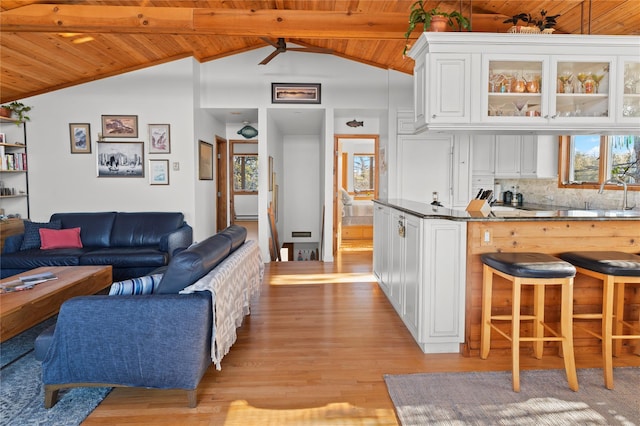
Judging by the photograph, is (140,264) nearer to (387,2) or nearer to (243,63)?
(243,63)

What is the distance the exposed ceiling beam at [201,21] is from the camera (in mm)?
3916

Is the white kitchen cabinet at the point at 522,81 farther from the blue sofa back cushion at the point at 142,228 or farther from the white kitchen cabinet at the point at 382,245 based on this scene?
the blue sofa back cushion at the point at 142,228

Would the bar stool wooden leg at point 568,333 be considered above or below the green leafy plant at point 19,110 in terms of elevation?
below

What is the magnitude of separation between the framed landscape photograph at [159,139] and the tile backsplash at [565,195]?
5.13 meters

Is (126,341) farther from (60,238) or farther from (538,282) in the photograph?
(60,238)

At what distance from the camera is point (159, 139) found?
6137 mm

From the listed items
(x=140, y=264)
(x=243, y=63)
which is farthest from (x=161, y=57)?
(x=140, y=264)

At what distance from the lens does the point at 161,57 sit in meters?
5.98

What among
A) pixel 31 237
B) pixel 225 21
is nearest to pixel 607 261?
pixel 225 21

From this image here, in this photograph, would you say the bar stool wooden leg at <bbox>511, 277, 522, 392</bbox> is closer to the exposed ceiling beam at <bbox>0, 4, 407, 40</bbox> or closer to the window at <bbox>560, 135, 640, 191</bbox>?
the window at <bbox>560, 135, 640, 191</bbox>

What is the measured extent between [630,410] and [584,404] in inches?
8.7

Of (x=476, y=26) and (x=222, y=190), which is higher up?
(x=476, y=26)

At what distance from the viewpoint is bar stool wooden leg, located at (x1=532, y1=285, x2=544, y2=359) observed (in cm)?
286

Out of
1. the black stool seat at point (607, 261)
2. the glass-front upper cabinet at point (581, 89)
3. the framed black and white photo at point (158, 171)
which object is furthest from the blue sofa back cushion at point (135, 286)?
the framed black and white photo at point (158, 171)
